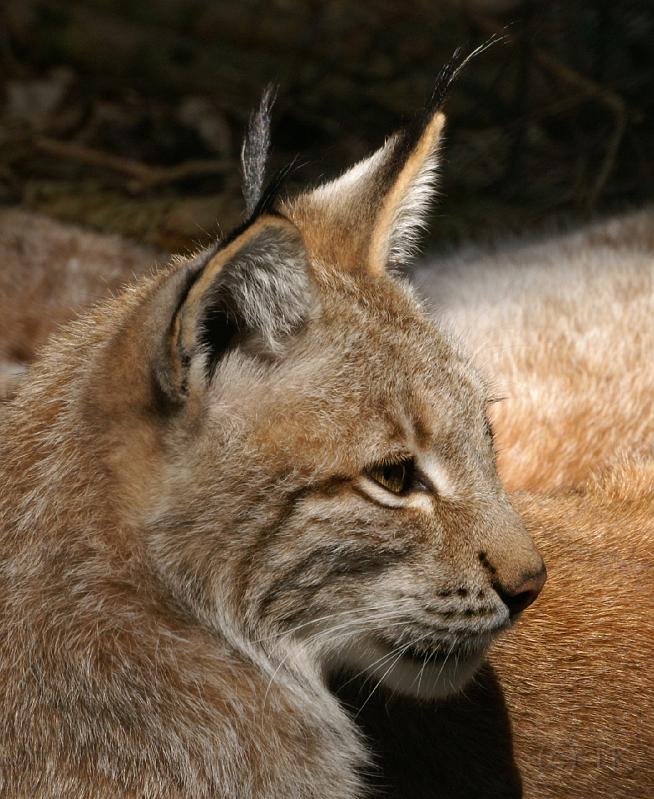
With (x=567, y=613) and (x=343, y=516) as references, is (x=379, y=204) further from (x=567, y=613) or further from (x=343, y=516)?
(x=567, y=613)

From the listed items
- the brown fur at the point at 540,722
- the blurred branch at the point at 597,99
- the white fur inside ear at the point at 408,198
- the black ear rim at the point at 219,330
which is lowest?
the brown fur at the point at 540,722

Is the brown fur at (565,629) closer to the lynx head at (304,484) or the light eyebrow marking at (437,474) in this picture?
the lynx head at (304,484)

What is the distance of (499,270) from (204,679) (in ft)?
11.9

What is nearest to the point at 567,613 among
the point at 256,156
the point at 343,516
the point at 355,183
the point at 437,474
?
the point at 437,474

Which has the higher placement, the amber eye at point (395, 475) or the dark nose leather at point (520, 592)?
the amber eye at point (395, 475)

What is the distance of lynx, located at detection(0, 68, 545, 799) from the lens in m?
2.52

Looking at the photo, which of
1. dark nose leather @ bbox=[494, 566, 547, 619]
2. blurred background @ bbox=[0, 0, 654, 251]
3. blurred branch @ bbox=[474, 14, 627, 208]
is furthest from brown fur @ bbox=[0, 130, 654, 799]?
blurred branch @ bbox=[474, 14, 627, 208]

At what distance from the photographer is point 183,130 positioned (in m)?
7.55

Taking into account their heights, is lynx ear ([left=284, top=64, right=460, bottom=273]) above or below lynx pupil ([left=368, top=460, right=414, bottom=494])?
above

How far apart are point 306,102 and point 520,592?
570 cm

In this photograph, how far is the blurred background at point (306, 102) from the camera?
685cm

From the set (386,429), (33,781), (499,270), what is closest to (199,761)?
(33,781)

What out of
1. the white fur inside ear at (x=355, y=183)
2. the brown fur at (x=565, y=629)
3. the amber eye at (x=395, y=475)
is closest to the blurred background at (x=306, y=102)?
the brown fur at (x=565, y=629)

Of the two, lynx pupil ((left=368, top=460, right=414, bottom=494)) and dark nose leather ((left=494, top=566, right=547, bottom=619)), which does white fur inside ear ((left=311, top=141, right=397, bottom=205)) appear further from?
dark nose leather ((left=494, top=566, right=547, bottom=619))
